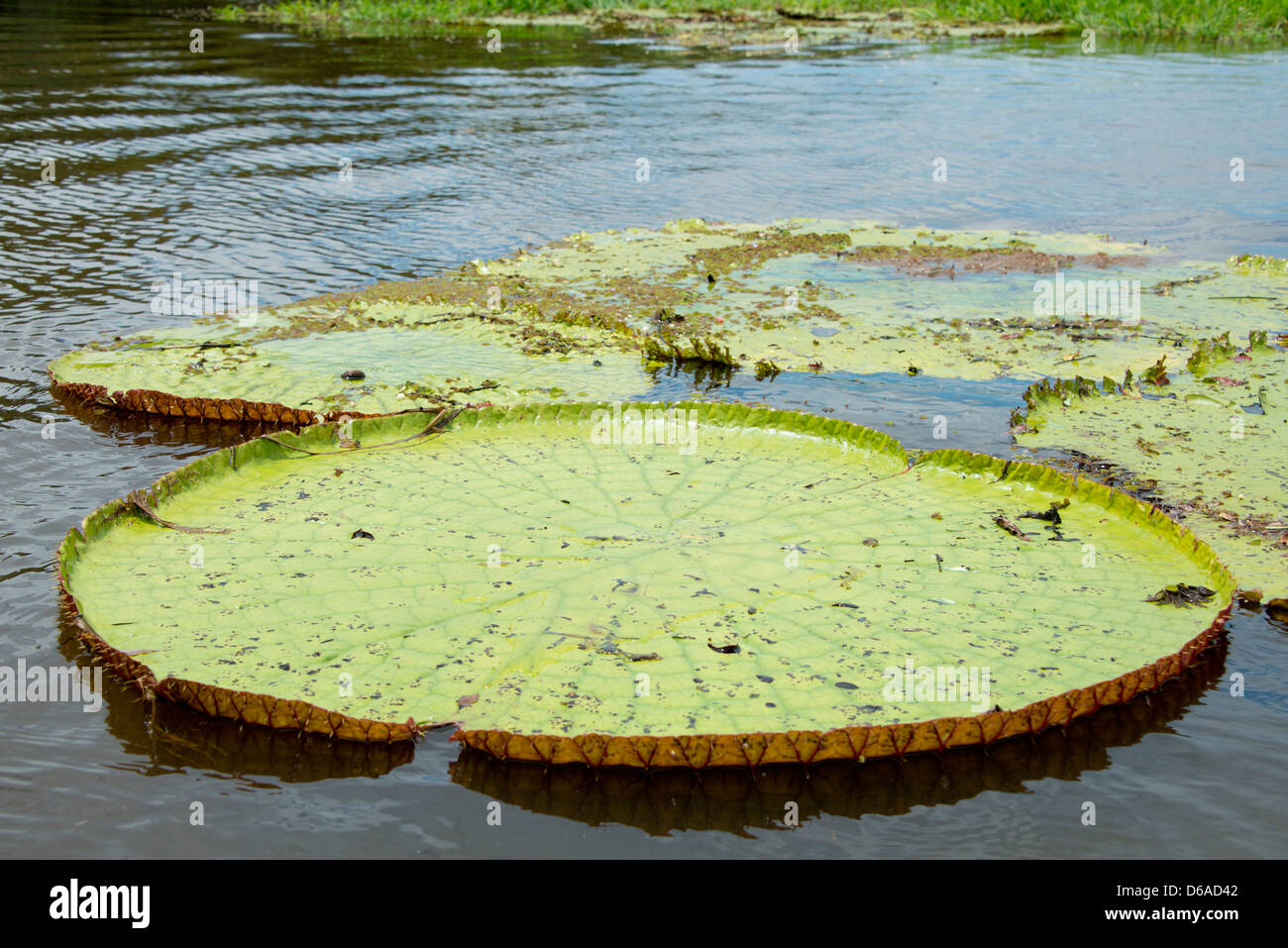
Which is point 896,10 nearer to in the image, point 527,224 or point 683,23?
point 683,23

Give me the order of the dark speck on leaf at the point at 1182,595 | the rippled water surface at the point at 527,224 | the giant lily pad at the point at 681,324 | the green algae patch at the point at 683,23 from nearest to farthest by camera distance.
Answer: the rippled water surface at the point at 527,224 < the dark speck on leaf at the point at 1182,595 < the giant lily pad at the point at 681,324 < the green algae patch at the point at 683,23

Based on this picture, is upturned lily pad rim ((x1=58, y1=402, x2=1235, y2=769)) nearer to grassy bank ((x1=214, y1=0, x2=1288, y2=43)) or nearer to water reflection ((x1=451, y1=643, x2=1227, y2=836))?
water reflection ((x1=451, y1=643, x2=1227, y2=836))

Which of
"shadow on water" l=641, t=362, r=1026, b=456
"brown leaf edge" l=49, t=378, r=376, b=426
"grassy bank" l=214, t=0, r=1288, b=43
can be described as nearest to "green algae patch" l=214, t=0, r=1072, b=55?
"grassy bank" l=214, t=0, r=1288, b=43

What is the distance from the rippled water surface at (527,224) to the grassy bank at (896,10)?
11.3ft

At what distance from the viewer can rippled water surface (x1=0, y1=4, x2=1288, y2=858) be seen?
10.4 feet

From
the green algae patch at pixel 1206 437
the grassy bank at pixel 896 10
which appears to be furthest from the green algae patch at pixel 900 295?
the grassy bank at pixel 896 10

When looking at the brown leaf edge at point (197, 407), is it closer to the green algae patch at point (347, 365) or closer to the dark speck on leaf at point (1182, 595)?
the green algae patch at point (347, 365)

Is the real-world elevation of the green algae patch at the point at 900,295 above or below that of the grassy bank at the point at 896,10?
below

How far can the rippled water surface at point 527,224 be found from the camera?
317cm

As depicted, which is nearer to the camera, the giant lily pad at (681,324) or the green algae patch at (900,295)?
the giant lily pad at (681,324)

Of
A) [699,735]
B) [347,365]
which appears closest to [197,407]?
[347,365]

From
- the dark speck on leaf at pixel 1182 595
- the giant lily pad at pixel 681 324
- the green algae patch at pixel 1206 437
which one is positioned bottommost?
the dark speck on leaf at pixel 1182 595
